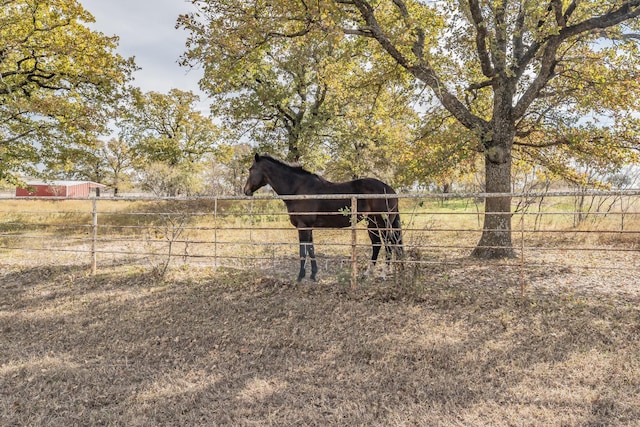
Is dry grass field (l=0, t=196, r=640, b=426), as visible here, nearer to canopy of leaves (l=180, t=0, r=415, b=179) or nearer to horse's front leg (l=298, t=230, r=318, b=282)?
horse's front leg (l=298, t=230, r=318, b=282)

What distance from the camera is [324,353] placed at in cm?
337

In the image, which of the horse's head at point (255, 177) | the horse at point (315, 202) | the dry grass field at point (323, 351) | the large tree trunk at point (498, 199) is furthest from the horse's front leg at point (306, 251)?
the large tree trunk at point (498, 199)

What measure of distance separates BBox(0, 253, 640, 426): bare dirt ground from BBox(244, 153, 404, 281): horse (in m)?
0.87

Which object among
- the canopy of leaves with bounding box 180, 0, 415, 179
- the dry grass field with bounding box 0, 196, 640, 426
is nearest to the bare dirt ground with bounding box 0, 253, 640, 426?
the dry grass field with bounding box 0, 196, 640, 426

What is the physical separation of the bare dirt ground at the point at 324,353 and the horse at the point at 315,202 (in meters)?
0.87

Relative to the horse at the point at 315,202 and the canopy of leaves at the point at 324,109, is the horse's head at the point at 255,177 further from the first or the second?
the canopy of leaves at the point at 324,109

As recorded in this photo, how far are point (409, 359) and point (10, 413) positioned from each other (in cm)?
305

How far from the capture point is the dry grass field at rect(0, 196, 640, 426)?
2465 mm

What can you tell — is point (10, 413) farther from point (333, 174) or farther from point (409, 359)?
point (333, 174)

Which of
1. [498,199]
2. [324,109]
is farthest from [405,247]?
[324,109]

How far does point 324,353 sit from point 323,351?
0.16 feet

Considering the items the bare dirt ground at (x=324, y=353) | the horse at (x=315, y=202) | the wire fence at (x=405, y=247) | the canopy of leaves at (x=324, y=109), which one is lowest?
the bare dirt ground at (x=324, y=353)

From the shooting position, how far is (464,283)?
5594 millimetres

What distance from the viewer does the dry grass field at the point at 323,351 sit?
2.46 m
